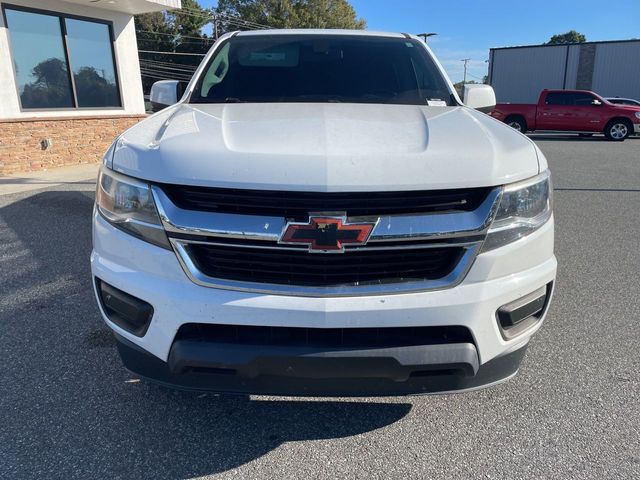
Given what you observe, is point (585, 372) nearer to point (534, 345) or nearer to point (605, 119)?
point (534, 345)

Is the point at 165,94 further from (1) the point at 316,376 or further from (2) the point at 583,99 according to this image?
(2) the point at 583,99

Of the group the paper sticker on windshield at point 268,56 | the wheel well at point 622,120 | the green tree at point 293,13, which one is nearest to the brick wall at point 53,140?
the paper sticker on windshield at point 268,56

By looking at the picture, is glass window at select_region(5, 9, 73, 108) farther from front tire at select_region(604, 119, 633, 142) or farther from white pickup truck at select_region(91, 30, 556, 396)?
front tire at select_region(604, 119, 633, 142)

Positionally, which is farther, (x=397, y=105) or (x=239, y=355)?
(x=397, y=105)

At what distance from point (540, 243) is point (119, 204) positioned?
5.43 feet

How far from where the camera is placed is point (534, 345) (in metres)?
2.94

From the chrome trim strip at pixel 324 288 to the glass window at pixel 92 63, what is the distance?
35.4 ft

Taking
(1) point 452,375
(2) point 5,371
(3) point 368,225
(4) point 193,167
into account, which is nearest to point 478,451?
(1) point 452,375

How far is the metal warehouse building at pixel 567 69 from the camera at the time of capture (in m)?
29.5

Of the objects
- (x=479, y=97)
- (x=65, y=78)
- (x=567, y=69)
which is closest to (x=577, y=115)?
(x=567, y=69)

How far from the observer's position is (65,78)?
10.6 metres

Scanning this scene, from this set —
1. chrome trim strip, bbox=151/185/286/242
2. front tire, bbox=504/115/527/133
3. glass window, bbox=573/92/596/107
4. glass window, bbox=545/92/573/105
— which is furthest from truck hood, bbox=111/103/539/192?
glass window, bbox=573/92/596/107

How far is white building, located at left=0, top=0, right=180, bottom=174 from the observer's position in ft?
30.6

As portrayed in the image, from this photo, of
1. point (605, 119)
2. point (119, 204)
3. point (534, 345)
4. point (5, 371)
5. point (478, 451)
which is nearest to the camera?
point (119, 204)
